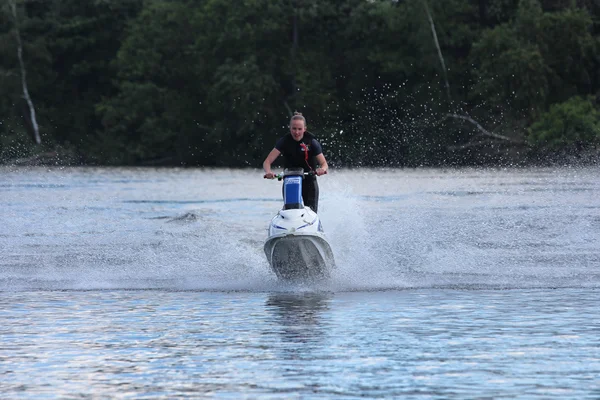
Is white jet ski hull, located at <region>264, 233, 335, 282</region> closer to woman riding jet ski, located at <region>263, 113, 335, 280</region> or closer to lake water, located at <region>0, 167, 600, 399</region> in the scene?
woman riding jet ski, located at <region>263, 113, 335, 280</region>

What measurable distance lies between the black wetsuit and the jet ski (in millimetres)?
172

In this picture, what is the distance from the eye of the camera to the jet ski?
1395cm

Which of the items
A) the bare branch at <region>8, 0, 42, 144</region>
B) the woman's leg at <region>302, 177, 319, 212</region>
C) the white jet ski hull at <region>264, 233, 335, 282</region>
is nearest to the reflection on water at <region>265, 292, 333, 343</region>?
the white jet ski hull at <region>264, 233, 335, 282</region>

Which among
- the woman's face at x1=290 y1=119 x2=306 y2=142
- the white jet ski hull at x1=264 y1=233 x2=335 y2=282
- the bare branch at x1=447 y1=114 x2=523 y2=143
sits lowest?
the white jet ski hull at x1=264 y1=233 x2=335 y2=282

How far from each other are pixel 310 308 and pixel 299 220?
1.63 metres

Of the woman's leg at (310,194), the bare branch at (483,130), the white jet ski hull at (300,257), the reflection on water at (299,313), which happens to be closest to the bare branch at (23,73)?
the bare branch at (483,130)

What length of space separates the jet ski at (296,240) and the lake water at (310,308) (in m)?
0.21

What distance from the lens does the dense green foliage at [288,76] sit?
59.7 metres

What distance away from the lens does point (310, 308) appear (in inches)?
493

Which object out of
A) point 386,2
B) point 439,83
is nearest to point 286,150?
point 439,83

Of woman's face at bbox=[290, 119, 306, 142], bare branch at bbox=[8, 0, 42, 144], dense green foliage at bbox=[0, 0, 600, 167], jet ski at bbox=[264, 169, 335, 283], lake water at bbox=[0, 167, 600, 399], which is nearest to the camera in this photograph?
lake water at bbox=[0, 167, 600, 399]

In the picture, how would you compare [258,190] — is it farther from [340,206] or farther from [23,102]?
[23,102]

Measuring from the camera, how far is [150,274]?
16.1m

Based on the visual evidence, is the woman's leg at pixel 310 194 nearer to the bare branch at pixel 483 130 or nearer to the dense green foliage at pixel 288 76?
the dense green foliage at pixel 288 76
